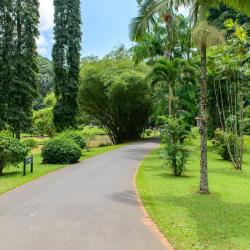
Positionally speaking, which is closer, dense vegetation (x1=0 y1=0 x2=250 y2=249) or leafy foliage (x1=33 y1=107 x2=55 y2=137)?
dense vegetation (x1=0 y1=0 x2=250 y2=249)

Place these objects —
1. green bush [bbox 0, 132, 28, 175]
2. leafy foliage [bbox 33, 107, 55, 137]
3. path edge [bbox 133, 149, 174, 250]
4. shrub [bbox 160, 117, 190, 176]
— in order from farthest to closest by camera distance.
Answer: leafy foliage [bbox 33, 107, 55, 137] < green bush [bbox 0, 132, 28, 175] < shrub [bbox 160, 117, 190, 176] < path edge [bbox 133, 149, 174, 250]

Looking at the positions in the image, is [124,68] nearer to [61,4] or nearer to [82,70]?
[82,70]

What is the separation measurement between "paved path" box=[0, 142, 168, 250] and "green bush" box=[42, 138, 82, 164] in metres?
6.15

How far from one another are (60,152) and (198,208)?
12.0m

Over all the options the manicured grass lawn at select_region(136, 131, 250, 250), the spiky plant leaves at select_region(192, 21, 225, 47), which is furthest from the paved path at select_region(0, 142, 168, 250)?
the spiky plant leaves at select_region(192, 21, 225, 47)

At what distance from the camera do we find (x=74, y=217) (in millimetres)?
8820

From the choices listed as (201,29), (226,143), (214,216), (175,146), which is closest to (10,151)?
(175,146)

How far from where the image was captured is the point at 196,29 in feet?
39.4

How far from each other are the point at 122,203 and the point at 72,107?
2892cm

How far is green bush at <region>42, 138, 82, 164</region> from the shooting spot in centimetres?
2086

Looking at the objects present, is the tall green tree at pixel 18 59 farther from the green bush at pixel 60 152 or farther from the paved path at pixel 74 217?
the paved path at pixel 74 217

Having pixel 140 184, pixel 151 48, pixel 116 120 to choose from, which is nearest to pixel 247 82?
pixel 151 48

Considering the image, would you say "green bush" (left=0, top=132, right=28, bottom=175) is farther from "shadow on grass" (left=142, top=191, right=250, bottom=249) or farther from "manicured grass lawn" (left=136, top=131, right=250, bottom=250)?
"shadow on grass" (left=142, top=191, right=250, bottom=249)

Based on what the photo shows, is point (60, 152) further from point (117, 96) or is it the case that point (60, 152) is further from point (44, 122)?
point (44, 122)
